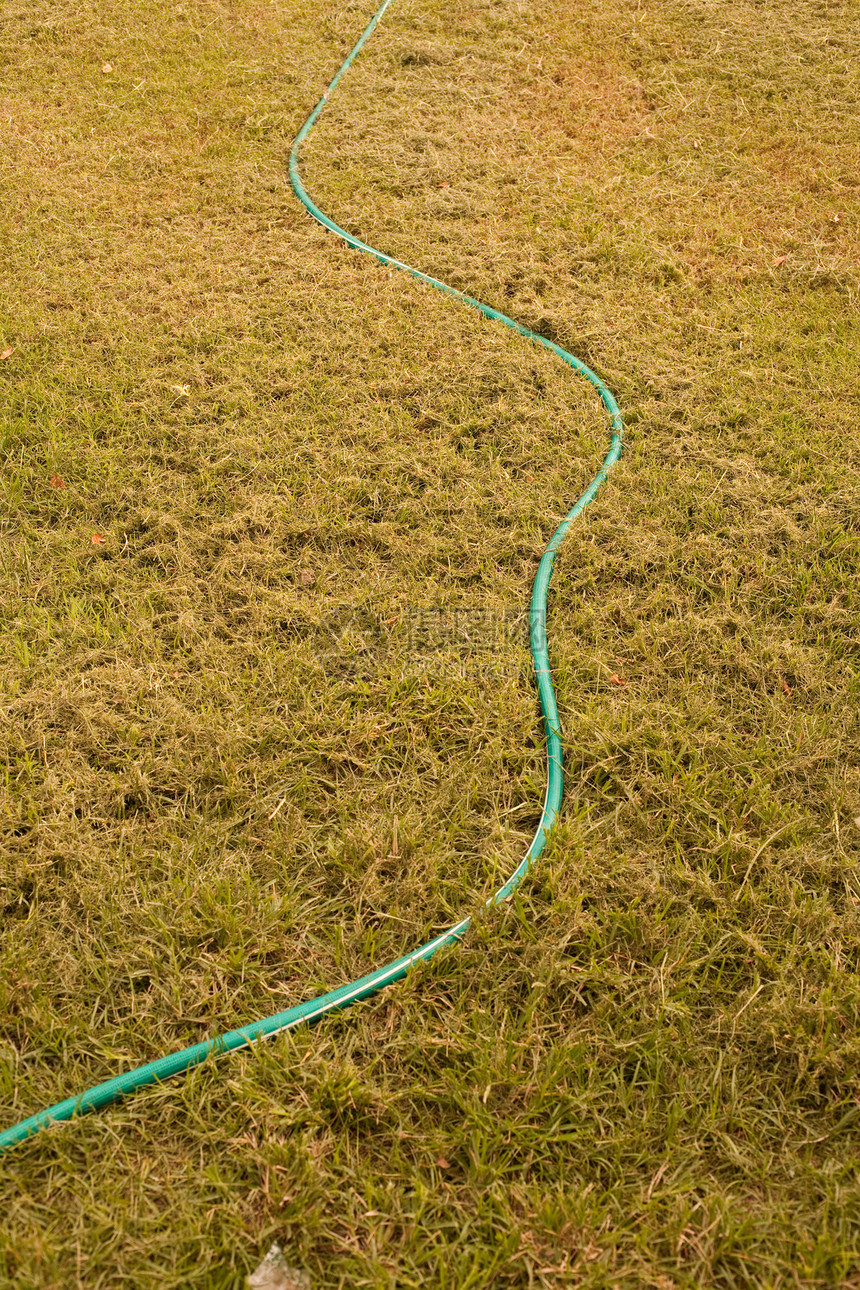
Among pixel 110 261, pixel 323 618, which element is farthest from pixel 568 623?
pixel 110 261

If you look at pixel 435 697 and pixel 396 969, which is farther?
pixel 435 697

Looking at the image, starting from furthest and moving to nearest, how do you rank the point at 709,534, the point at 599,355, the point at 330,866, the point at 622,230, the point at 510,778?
1. the point at 622,230
2. the point at 599,355
3. the point at 709,534
4. the point at 510,778
5. the point at 330,866

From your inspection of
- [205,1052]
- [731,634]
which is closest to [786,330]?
[731,634]

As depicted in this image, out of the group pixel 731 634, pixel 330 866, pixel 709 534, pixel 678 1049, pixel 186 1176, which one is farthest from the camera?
pixel 709 534

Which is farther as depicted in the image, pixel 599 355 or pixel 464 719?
pixel 599 355

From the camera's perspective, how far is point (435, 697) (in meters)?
2.38

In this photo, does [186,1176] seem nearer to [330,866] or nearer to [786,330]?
[330,866]

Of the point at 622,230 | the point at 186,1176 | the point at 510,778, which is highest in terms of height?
the point at 622,230

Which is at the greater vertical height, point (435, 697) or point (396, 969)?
point (435, 697)

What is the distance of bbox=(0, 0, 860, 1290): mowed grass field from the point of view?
1648 mm

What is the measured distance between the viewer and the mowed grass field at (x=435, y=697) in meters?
1.65

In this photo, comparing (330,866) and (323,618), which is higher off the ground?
(323,618)

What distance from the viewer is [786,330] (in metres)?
3.36

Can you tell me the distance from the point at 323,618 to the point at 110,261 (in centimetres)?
220
